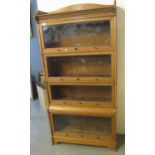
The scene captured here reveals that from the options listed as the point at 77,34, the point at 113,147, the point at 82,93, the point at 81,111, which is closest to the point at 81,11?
the point at 77,34

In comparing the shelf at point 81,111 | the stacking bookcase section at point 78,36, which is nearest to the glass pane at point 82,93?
the shelf at point 81,111

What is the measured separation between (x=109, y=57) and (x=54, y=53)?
615mm

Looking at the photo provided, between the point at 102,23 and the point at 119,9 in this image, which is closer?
the point at 102,23

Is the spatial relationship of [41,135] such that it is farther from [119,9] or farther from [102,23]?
[119,9]

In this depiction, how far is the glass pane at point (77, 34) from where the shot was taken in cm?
170

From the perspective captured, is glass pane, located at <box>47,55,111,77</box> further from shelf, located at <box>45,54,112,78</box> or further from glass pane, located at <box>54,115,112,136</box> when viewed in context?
glass pane, located at <box>54,115,112,136</box>

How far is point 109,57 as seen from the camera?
173 centimetres

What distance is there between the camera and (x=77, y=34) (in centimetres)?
182

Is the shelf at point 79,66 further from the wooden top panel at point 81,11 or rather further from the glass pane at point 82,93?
the wooden top panel at point 81,11

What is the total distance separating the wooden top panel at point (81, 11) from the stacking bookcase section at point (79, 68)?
1.40 feet

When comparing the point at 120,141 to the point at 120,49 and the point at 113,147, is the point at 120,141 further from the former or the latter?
the point at 120,49

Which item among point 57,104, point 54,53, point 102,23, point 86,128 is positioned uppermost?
point 102,23
